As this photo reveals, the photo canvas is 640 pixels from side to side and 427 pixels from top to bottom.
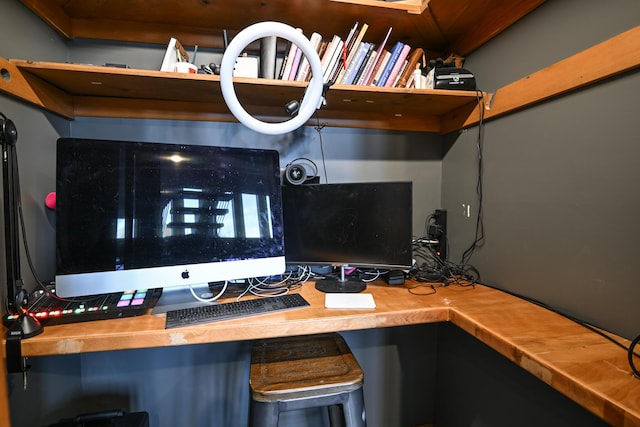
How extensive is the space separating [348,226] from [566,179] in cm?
75

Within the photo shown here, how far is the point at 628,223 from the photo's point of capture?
755 mm

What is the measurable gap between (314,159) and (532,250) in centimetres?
101

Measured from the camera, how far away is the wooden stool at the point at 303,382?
0.83 m

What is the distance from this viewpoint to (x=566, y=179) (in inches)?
35.8

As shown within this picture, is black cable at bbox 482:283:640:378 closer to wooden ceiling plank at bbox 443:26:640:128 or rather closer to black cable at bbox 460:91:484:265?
black cable at bbox 460:91:484:265

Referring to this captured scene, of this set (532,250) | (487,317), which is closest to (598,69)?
(532,250)

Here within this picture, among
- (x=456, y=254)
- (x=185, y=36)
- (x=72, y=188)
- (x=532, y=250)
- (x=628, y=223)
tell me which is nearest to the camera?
(x=628, y=223)

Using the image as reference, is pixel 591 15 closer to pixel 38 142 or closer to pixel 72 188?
pixel 72 188

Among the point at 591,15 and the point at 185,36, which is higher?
the point at 185,36

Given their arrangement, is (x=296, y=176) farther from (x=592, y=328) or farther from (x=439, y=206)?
(x=592, y=328)

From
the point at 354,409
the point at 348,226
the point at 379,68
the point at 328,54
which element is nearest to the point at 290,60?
the point at 328,54

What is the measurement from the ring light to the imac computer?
0.98ft

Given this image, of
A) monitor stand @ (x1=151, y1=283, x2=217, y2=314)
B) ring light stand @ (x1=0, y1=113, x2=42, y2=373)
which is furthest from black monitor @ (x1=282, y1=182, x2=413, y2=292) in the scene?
ring light stand @ (x1=0, y1=113, x2=42, y2=373)

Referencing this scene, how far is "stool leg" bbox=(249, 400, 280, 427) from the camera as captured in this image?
0.83 metres
